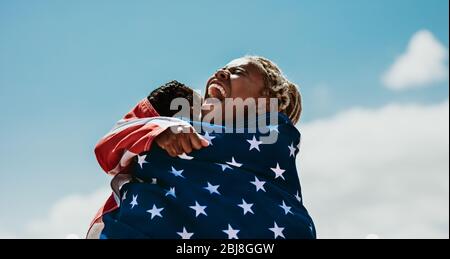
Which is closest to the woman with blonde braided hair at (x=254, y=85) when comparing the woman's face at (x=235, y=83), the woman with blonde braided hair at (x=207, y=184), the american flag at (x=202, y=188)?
the woman's face at (x=235, y=83)

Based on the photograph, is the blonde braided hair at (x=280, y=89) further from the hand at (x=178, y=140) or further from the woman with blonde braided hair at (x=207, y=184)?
the hand at (x=178, y=140)

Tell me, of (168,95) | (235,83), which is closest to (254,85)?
(235,83)

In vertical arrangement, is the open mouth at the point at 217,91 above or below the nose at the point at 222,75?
below

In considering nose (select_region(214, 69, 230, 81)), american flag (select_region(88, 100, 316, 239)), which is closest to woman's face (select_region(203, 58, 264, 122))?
nose (select_region(214, 69, 230, 81))

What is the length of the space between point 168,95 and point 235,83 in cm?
26

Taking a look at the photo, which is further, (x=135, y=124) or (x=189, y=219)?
(x=135, y=124)

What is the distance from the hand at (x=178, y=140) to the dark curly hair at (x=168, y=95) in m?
0.28

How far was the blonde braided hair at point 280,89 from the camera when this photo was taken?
8.11 ft

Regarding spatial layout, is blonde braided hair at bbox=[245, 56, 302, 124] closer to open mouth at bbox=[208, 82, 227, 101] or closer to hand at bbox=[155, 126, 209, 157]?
open mouth at bbox=[208, 82, 227, 101]
